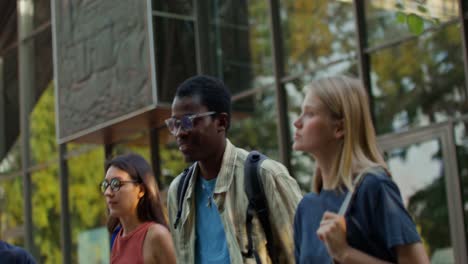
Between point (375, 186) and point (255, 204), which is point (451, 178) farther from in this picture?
point (375, 186)

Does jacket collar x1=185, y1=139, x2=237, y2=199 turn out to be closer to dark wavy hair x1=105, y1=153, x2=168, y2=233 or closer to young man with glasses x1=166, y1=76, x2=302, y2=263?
young man with glasses x1=166, y1=76, x2=302, y2=263

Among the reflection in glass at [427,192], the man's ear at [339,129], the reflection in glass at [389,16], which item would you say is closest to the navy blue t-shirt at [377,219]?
the man's ear at [339,129]

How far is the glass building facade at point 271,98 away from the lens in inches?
400

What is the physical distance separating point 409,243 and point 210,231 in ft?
6.11

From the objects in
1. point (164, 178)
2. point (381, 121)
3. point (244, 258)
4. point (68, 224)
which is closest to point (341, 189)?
point (244, 258)

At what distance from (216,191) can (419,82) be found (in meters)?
5.60

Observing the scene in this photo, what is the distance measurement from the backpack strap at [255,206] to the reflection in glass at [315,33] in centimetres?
643

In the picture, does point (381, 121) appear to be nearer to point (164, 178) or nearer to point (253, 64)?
point (253, 64)

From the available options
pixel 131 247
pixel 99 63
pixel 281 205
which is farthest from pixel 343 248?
pixel 99 63

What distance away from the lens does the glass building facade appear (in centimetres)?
1015

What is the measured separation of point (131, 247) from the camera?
6160 mm

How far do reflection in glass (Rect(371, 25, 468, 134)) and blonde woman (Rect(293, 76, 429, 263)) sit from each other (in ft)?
20.8

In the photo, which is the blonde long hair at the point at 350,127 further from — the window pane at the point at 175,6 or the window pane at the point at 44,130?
the window pane at the point at 44,130

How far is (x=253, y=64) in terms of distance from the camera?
1313 centimetres
